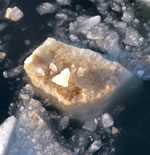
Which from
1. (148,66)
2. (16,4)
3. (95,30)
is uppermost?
(16,4)

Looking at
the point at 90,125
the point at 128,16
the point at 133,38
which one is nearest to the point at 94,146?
the point at 90,125

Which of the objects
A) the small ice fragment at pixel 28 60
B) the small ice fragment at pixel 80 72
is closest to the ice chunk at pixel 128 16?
the small ice fragment at pixel 80 72

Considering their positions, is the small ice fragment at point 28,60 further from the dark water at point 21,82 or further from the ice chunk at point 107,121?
the ice chunk at point 107,121

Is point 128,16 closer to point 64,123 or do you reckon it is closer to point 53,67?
point 53,67

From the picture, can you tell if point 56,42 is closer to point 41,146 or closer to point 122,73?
point 122,73

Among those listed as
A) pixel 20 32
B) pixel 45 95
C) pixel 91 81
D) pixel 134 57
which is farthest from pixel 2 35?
pixel 134 57
